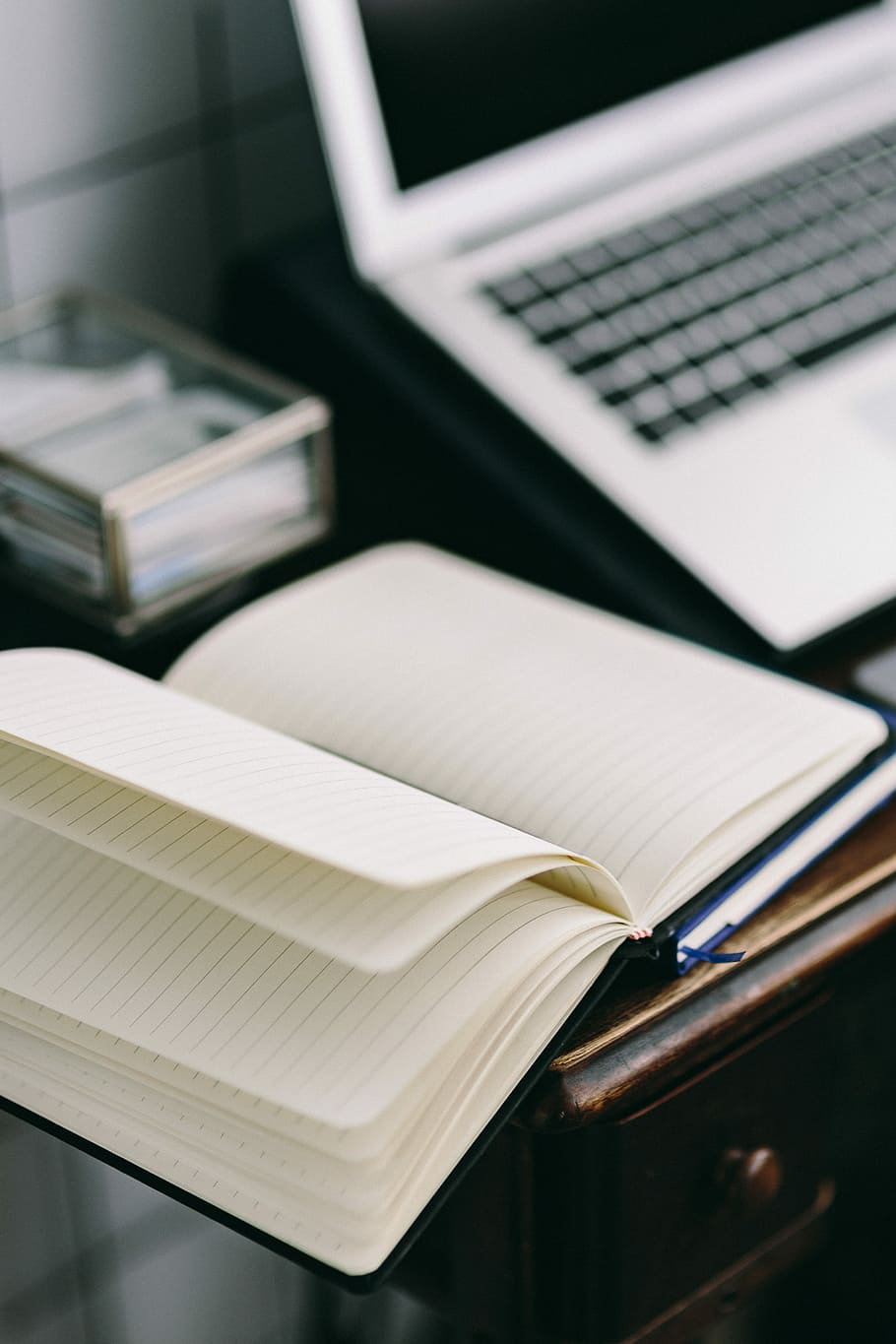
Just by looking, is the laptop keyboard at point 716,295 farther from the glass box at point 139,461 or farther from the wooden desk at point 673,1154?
the wooden desk at point 673,1154

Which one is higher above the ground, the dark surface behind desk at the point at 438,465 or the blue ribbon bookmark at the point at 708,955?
the dark surface behind desk at the point at 438,465

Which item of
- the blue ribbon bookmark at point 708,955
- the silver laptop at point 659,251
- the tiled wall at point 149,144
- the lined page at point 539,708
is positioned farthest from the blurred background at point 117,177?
the blue ribbon bookmark at point 708,955

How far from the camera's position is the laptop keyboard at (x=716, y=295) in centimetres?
69

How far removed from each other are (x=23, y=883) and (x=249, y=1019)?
0.31 ft

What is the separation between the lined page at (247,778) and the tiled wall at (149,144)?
1.18ft

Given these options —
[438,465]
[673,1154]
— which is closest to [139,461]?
[438,465]

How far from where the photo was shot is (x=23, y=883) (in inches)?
18.7

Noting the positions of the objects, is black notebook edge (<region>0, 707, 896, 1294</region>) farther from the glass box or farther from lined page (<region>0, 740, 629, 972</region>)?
the glass box

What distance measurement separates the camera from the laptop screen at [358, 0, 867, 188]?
0.69 metres

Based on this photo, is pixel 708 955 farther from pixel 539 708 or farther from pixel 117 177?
pixel 117 177

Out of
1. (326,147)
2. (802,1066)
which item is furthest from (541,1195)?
(326,147)

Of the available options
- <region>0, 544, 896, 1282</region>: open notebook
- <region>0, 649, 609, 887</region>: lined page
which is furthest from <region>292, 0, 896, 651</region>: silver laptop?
<region>0, 649, 609, 887</region>: lined page

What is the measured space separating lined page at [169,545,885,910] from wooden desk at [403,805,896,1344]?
1.7 inches

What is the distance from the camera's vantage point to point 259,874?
43cm
